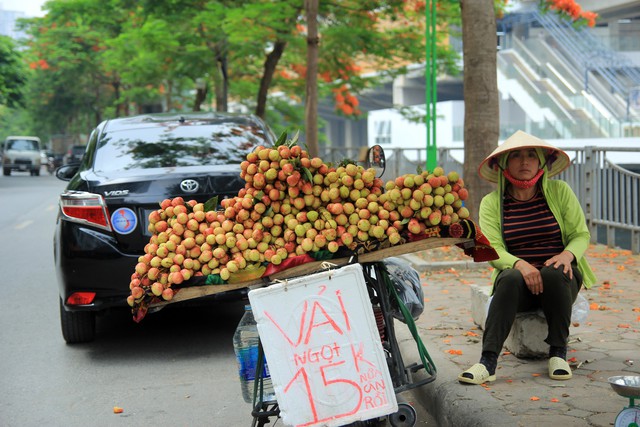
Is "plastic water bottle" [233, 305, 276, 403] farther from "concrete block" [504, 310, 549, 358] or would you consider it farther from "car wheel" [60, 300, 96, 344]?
"car wheel" [60, 300, 96, 344]

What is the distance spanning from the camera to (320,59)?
78.6ft

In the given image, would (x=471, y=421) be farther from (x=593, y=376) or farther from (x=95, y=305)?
(x=95, y=305)

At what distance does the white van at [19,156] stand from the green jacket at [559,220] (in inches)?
1933

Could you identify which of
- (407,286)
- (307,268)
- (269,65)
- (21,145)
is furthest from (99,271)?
(21,145)

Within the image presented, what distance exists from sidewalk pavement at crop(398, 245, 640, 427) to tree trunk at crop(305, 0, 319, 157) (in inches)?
344

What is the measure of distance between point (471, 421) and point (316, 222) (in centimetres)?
131

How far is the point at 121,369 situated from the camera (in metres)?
6.54

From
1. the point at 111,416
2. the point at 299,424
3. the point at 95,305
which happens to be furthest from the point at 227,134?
the point at 299,424

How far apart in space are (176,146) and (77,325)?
162cm

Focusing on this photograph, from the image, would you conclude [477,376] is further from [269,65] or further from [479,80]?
[269,65]

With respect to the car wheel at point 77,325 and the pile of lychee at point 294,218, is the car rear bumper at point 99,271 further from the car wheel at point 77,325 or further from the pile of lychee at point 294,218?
the pile of lychee at point 294,218

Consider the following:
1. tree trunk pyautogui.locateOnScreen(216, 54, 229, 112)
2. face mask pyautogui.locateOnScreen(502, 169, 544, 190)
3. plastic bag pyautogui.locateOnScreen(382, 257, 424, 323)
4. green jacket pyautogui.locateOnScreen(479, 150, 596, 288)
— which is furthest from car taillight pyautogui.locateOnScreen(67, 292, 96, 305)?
tree trunk pyautogui.locateOnScreen(216, 54, 229, 112)

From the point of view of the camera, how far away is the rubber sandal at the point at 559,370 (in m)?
5.21

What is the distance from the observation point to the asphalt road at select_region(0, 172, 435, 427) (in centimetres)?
541
